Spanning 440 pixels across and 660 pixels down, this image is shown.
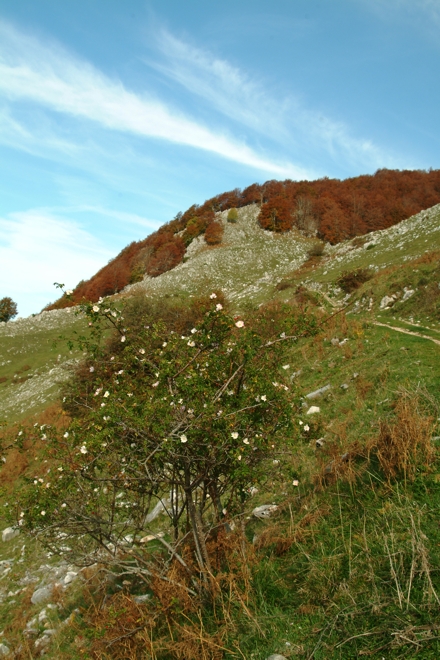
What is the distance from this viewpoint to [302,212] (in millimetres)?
71250

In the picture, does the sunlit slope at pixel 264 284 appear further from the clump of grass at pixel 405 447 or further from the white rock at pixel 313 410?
the white rock at pixel 313 410

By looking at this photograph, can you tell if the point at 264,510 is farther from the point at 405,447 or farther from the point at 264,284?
the point at 264,284

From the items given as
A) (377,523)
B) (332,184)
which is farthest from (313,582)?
(332,184)

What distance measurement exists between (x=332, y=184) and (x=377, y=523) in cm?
9025

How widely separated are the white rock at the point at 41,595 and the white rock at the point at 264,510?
A: 423 centimetres

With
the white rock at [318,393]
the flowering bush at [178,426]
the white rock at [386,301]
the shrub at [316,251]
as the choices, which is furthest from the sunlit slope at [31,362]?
the shrub at [316,251]

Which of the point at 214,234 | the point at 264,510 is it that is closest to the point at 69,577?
the point at 264,510

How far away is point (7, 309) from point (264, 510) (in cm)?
7034

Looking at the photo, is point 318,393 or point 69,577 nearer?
point 69,577

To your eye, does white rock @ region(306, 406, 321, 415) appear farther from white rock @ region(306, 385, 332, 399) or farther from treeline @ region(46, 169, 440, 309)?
treeline @ region(46, 169, 440, 309)

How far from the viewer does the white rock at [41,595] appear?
24.0ft

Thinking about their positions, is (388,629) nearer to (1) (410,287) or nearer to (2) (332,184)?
(1) (410,287)

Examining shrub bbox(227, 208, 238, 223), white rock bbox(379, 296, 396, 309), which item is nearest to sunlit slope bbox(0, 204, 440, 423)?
white rock bbox(379, 296, 396, 309)

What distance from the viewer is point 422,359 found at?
9.18m
